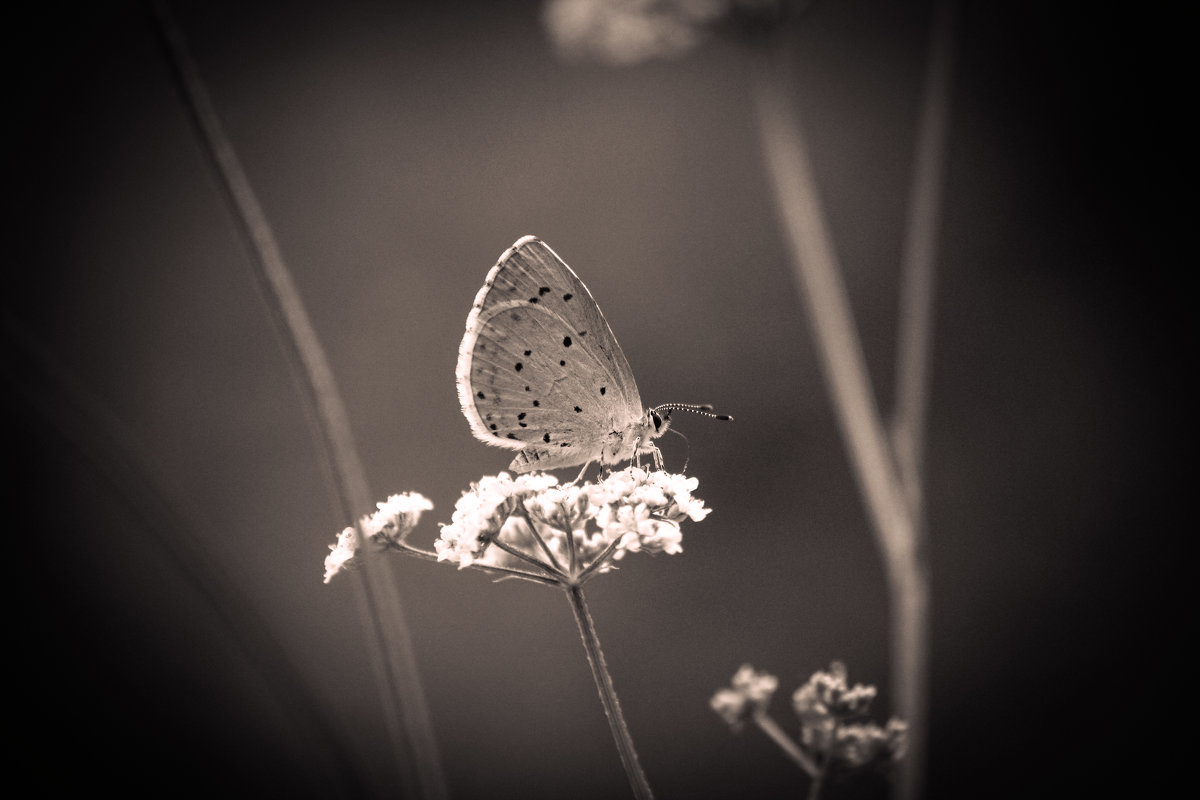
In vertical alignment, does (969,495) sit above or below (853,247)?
below

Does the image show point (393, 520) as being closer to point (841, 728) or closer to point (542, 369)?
point (542, 369)

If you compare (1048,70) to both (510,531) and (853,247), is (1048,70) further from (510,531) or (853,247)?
(510,531)

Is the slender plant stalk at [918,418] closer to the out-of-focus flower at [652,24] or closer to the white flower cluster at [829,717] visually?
the white flower cluster at [829,717]

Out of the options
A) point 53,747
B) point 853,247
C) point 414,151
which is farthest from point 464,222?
point 53,747

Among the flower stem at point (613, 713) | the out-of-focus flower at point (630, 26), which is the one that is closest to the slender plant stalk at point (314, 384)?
the flower stem at point (613, 713)

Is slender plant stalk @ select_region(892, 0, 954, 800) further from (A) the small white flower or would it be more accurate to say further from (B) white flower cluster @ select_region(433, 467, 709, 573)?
(A) the small white flower

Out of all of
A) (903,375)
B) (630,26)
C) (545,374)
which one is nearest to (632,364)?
(545,374)

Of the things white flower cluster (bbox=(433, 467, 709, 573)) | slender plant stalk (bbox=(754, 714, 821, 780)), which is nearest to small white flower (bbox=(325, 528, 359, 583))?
white flower cluster (bbox=(433, 467, 709, 573))
